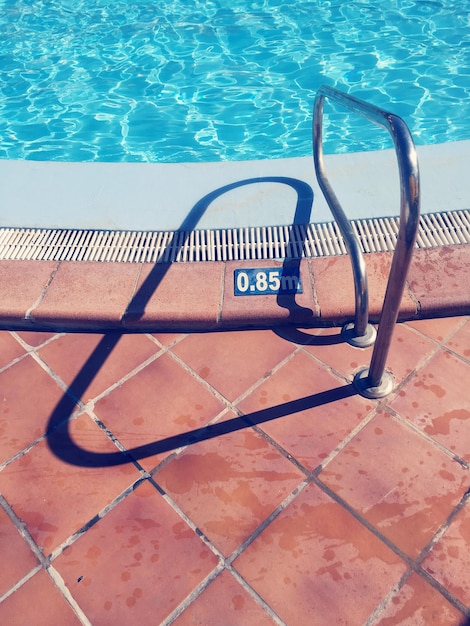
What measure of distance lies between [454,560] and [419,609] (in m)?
0.22

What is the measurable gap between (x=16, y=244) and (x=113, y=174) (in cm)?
90

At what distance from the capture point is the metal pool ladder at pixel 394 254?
151 cm

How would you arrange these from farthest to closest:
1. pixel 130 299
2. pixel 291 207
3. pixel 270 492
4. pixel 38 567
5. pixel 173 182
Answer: pixel 173 182 < pixel 291 207 < pixel 130 299 < pixel 270 492 < pixel 38 567

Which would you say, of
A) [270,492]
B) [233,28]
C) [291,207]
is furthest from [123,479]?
[233,28]

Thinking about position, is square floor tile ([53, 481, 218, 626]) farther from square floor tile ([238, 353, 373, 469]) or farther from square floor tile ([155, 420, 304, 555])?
square floor tile ([238, 353, 373, 469])

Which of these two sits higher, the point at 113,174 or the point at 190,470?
the point at 113,174

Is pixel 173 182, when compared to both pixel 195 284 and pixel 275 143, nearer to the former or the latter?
pixel 195 284

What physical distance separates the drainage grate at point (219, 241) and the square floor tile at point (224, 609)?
166 cm

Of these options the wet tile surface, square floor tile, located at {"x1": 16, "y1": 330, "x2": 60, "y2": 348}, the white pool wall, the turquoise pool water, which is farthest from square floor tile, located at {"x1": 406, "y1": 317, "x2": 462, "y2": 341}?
the turquoise pool water

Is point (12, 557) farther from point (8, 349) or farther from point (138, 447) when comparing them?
point (8, 349)

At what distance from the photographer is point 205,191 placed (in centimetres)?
334

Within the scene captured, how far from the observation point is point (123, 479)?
2.04 meters

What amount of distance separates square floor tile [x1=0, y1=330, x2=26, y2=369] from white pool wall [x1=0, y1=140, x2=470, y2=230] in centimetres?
83

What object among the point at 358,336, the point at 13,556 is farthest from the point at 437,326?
the point at 13,556
